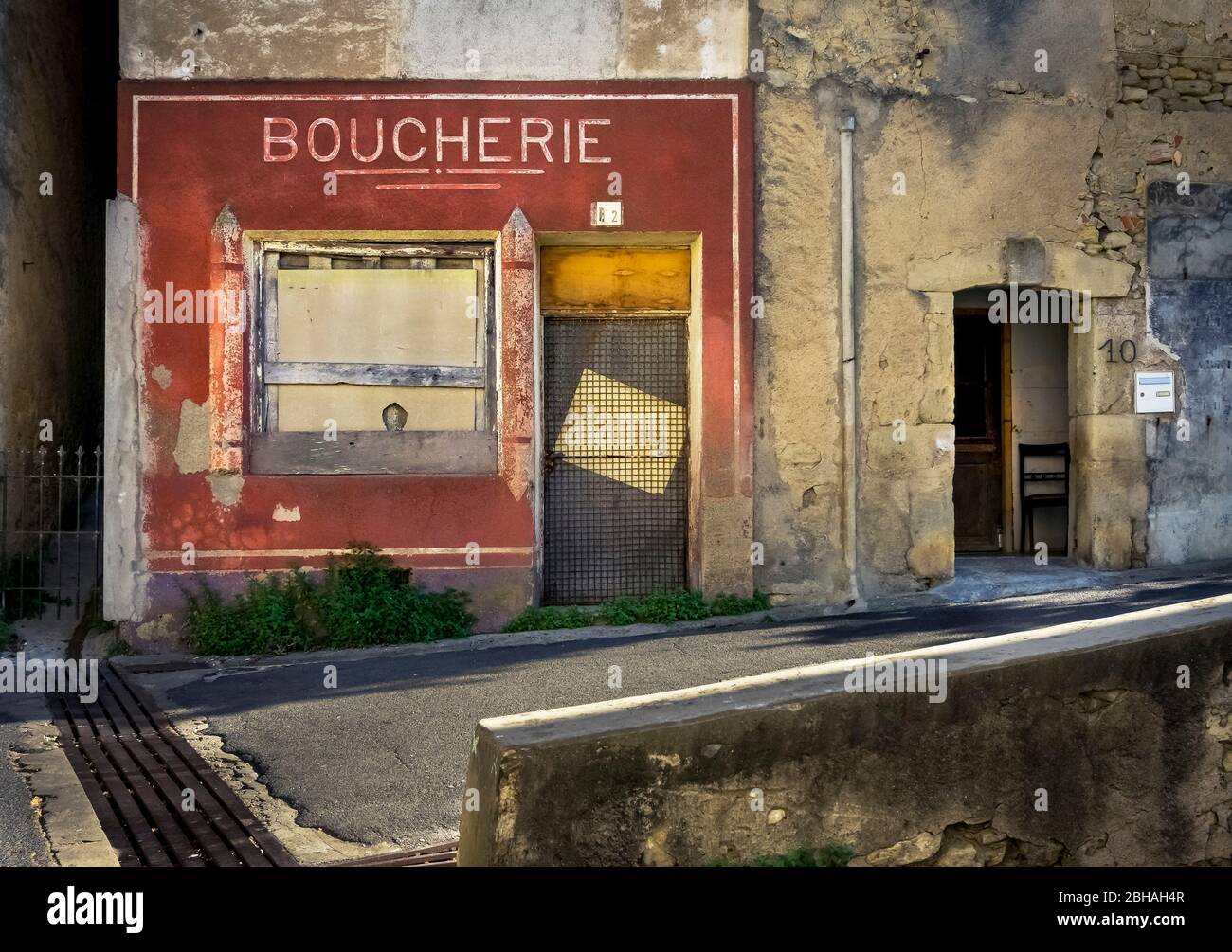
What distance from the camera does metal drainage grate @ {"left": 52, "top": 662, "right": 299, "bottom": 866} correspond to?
4137 mm

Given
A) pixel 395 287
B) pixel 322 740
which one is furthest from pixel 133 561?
pixel 322 740

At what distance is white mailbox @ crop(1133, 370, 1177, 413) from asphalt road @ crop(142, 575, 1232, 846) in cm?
148

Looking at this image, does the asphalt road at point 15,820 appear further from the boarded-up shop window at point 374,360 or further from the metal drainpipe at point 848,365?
the metal drainpipe at point 848,365

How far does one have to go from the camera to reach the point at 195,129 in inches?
346

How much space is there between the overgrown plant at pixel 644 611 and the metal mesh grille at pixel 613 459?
0.41 m

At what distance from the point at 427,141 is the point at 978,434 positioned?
238 inches

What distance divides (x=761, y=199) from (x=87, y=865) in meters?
6.92

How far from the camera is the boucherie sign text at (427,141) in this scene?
8.83m

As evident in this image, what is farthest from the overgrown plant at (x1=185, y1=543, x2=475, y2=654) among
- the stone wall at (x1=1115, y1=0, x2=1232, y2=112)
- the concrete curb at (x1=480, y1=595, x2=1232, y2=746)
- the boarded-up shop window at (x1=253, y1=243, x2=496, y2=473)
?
the stone wall at (x1=1115, y1=0, x2=1232, y2=112)

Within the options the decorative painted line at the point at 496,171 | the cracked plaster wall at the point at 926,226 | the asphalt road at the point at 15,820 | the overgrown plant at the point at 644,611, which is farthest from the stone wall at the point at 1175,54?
the asphalt road at the point at 15,820

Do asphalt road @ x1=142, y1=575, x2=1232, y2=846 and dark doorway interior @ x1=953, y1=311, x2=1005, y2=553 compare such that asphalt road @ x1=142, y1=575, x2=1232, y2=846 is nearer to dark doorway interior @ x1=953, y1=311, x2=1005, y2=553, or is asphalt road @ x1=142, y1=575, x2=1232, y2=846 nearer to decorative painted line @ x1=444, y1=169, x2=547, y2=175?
dark doorway interior @ x1=953, y1=311, x2=1005, y2=553
